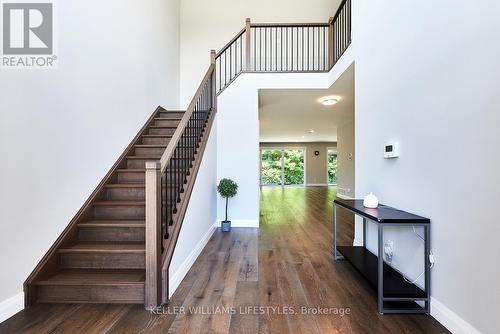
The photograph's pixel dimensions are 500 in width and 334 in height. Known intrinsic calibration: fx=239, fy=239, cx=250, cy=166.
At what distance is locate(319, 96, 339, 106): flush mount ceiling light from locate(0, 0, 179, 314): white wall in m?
3.35

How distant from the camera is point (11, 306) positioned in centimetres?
171

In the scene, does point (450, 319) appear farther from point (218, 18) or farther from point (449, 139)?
point (218, 18)

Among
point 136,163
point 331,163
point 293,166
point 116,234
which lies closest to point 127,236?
point 116,234

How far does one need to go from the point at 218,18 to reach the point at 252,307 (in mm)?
6067

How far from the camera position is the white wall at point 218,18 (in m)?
5.60

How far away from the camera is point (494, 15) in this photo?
4.16 ft

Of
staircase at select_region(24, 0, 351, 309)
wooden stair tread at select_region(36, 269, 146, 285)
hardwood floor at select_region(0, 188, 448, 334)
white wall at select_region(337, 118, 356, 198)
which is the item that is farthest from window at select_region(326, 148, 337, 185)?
wooden stair tread at select_region(36, 269, 146, 285)

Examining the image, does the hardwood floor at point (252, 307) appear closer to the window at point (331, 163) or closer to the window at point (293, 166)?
the window at point (293, 166)

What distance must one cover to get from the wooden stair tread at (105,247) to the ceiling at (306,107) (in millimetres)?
3242

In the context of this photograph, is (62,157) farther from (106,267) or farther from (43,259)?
(106,267)

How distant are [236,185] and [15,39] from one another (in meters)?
2.97

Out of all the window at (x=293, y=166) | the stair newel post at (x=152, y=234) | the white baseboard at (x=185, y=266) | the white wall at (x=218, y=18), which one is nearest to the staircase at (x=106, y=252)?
the stair newel post at (x=152, y=234)

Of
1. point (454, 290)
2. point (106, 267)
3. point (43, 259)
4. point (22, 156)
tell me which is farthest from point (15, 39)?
point (454, 290)

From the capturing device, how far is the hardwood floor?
62.6 inches
